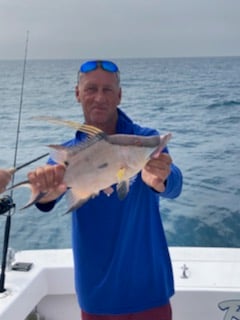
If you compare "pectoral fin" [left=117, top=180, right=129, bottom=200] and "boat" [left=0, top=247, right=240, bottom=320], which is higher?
"pectoral fin" [left=117, top=180, right=129, bottom=200]

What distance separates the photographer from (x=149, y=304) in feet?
5.62

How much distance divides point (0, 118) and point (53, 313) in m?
4.26

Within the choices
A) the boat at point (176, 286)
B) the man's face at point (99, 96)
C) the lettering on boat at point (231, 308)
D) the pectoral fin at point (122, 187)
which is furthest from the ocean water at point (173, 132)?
the pectoral fin at point (122, 187)

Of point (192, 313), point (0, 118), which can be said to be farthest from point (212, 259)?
point (0, 118)

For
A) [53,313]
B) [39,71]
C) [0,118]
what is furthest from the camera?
[39,71]

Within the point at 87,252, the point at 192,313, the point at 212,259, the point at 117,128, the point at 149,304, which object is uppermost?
the point at 117,128

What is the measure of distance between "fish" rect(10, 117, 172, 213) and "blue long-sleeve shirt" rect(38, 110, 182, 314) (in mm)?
321

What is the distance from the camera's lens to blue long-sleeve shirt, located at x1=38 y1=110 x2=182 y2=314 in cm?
171

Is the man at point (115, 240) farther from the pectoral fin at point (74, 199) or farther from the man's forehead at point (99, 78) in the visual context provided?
the pectoral fin at point (74, 199)

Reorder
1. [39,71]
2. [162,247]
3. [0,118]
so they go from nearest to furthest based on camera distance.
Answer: [162,247] < [0,118] < [39,71]

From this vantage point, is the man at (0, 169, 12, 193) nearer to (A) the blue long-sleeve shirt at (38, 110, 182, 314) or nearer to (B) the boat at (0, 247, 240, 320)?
(A) the blue long-sleeve shirt at (38, 110, 182, 314)

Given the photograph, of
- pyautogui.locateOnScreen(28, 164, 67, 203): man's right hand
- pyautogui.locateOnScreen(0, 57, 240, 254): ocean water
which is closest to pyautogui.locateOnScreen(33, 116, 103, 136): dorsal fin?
pyautogui.locateOnScreen(28, 164, 67, 203): man's right hand

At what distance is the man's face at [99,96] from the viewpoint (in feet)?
5.48

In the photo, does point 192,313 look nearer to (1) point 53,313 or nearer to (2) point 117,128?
(1) point 53,313
